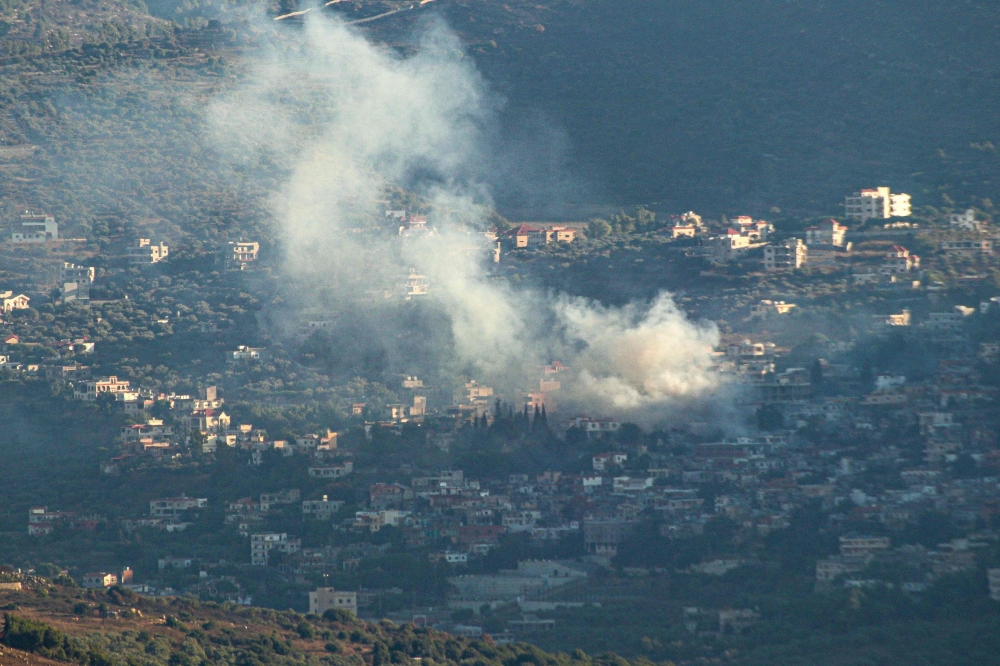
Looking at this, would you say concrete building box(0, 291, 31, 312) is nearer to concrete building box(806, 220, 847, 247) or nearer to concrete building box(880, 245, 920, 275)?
concrete building box(806, 220, 847, 247)

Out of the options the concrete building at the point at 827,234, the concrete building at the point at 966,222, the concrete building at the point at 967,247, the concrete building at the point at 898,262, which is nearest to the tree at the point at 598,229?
the concrete building at the point at 827,234

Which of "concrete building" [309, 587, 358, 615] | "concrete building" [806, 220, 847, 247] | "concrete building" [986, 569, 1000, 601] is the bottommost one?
"concrete building" [309, 587, 358, 615]

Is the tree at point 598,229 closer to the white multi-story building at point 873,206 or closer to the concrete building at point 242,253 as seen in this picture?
the white multi-story building at point 873,206

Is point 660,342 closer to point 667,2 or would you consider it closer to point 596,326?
point 596,326

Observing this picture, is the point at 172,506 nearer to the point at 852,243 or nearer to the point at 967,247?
the point at 852,243

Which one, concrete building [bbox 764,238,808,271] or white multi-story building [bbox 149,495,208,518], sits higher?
concrete building [bbox 764,238,808,271]

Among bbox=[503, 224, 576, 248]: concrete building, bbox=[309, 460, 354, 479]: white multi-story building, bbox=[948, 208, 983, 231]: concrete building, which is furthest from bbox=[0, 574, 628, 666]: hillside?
bbox=[948, 208, 983, 231]: concrete building

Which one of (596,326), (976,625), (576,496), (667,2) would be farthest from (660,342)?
(667,2)
